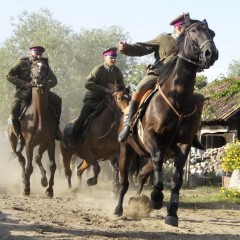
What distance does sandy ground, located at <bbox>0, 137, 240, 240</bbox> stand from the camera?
7.36 meters

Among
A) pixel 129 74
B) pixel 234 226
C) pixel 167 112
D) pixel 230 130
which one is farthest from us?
pixel 129 74

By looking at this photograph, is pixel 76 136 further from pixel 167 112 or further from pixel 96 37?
pixel 96 37

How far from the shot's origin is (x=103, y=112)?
509 inches

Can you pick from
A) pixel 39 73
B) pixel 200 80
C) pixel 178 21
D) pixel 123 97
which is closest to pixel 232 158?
pixel 123 97

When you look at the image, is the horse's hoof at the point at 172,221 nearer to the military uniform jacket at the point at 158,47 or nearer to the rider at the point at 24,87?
the military uniform jacket at the point at 158,47

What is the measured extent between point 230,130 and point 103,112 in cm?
1481

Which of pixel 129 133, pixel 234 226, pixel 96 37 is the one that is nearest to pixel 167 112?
pixel 129 133

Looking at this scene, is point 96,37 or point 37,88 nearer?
point 37,88

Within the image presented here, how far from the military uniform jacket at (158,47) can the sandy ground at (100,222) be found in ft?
9.32

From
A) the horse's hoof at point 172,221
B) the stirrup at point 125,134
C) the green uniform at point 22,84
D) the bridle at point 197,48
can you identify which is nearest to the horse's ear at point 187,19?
the bridle at point 197,48

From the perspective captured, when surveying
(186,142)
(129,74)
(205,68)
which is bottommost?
(186,142)

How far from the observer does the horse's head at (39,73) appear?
1248cm

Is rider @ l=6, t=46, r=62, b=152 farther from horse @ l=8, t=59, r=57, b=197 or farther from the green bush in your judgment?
the green bush

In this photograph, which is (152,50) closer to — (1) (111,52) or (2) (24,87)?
(1) (111,52)
